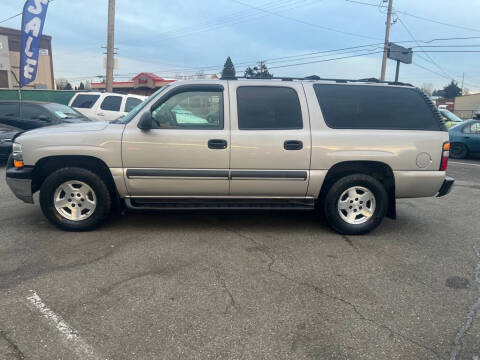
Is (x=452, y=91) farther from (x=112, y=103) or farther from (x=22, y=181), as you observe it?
(x=22, y=181)

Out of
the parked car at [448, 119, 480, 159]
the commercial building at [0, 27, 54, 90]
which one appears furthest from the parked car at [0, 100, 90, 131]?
the commercial building at [0, 27, 54, 90]

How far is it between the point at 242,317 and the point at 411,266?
2030 mm

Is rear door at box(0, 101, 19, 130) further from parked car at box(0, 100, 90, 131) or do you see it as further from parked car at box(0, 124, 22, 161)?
parked car at box(0, 124, 22, 161)

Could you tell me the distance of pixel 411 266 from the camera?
395 cm

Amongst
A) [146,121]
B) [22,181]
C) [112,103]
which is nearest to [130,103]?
[112,103]

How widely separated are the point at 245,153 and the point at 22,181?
8.54 ft

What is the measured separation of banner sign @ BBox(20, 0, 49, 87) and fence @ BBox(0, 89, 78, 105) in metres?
0.49

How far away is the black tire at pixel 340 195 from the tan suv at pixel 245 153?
0.5 inches

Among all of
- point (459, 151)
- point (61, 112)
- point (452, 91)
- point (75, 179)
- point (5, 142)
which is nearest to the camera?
point (75, 179)

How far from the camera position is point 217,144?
174 inches

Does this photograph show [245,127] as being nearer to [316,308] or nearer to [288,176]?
[288,176]

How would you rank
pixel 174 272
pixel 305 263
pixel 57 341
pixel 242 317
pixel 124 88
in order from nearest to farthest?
pixel 57 341 < pixel 242 317 < pixel 174 272 < pixel 305 263 < pixel 124 88

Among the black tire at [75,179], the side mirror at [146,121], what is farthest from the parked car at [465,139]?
the black tire at [75,179]

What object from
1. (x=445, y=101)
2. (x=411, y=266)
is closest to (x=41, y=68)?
(x=411, y=266)
